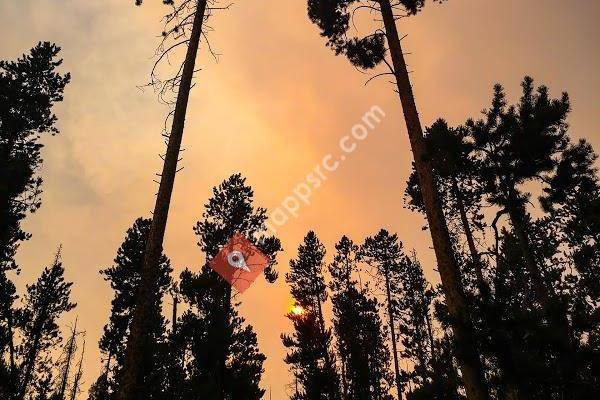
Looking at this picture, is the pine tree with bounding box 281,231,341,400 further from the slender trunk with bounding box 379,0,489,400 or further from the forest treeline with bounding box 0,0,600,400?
the slender trunk with bounding box 379,0,489,400

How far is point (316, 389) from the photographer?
2411cm

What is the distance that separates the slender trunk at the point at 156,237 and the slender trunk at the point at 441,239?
4.86 m

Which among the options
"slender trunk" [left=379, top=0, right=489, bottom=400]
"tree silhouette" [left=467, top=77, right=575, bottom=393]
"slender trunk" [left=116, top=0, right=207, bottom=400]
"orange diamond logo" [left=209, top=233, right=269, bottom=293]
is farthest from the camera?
"orange diamond logo" [left=209, top=233, right=269, bottom=293]

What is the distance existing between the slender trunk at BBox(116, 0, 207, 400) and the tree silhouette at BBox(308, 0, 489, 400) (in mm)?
3646

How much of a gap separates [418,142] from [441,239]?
7.34 ft

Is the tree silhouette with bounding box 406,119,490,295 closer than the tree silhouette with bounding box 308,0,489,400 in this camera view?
No

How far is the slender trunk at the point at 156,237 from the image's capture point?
5.98 m

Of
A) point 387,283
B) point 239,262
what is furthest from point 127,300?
point 387,283

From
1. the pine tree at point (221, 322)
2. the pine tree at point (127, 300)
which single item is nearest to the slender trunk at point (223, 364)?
the pine tree at point (221, 322)

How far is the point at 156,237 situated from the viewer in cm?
702

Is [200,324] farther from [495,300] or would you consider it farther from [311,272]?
[495,300]

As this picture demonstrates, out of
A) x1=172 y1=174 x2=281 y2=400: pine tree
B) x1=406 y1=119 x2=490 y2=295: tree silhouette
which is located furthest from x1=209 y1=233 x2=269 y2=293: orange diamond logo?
x1=406 y1=119 x2=490 y2=295: tree silhouette

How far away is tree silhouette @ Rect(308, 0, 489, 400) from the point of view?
578 centimetres

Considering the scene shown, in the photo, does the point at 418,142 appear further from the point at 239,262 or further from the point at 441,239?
the point at 239,262
